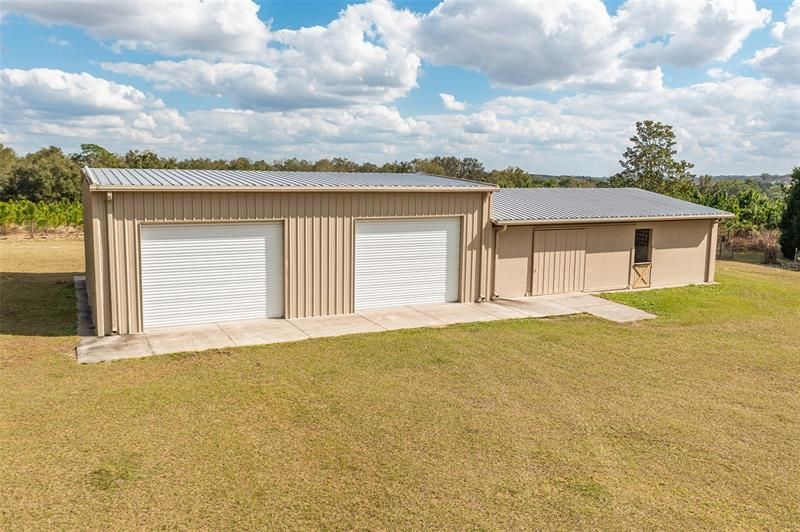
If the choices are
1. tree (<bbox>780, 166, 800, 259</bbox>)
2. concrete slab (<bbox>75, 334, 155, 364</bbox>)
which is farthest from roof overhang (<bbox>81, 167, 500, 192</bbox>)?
tree (<bbox>780, 166, 800, 259</bbox>)

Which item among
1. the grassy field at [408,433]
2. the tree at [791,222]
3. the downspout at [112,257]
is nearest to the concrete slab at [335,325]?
the grassy field at [408,433]

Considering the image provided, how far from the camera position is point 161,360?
33.1ft

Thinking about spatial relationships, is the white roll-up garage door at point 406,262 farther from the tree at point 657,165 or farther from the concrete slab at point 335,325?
the tree at point 657,165

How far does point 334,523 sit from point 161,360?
5.86 metres

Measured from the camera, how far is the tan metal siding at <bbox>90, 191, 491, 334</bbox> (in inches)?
451

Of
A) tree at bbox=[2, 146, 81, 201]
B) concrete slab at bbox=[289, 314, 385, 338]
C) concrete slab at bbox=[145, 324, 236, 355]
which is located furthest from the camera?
tree at bbox=[2, 146, 81, 201]

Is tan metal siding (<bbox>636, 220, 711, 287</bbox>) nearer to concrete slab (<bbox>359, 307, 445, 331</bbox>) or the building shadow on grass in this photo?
concrete slab (<bbox>359, 307, 445, 331</bbox>)

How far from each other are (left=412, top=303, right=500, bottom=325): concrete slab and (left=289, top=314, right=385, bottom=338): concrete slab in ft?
5.48

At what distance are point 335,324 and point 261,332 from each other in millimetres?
1605

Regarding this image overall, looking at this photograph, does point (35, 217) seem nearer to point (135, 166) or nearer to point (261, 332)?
point (135, 166)

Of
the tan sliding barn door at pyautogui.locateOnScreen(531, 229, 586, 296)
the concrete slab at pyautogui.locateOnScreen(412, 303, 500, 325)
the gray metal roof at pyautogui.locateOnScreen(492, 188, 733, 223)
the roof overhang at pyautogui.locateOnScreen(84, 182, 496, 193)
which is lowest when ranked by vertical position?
the concrete slab at pyautogui.locateOnScreen(412, 303, 500, 325)

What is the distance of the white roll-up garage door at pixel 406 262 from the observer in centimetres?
1425

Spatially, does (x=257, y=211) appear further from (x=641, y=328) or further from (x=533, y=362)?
(x=641, y=328)

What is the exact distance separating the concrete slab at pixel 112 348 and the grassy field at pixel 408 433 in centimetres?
31
